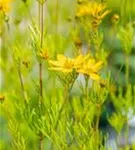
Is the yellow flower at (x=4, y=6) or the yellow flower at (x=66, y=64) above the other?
the yellow flower at (x=4, y=6)

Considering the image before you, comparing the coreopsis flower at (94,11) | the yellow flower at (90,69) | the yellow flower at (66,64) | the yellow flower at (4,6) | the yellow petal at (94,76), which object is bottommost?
the yellow petal at (94,76)

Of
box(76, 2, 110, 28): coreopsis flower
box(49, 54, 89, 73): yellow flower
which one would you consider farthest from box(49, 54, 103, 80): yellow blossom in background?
box(76, 2, 110, 28): coreopsis flower

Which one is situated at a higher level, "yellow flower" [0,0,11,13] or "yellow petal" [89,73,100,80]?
"yellow flower" [0,0,11,13]

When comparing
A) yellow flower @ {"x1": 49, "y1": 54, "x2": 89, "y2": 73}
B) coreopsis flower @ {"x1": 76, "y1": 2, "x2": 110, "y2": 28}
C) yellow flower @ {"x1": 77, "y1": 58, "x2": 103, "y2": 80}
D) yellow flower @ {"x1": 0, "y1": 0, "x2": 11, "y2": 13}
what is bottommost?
yellow flower @ {"x1": 77, "y1": 58, "x2": 103, "y2": 80}

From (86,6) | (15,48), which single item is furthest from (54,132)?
(86,6)

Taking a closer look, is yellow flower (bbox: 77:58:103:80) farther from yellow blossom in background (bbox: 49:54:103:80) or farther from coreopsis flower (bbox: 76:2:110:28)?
coreopsis flower (bbox: 76:2:110:28)

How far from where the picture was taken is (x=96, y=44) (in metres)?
1.45

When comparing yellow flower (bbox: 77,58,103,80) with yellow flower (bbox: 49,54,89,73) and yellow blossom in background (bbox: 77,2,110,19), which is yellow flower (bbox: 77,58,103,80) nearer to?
yellow flower (bbox: 49,54,89,73)

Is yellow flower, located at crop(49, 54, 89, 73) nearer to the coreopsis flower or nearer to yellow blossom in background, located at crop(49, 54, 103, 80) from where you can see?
yellow blossom in background, located at crop(49, 54, 103, 80)

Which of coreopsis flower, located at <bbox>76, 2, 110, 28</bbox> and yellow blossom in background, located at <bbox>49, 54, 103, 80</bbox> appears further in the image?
coreopsis flower, located at <bbox>76, 2, 110, 28</bbox>

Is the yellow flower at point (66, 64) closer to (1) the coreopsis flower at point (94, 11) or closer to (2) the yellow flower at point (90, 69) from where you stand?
(2) the yellow flower at point (90, 69)

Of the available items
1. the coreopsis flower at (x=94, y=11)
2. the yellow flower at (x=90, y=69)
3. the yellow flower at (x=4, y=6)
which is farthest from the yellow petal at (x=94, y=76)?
the yellow flower at (x=4, y=6)

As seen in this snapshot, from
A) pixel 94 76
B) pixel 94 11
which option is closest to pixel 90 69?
pixel 94 76

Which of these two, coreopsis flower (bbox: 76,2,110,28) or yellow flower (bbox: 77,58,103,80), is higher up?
coreopsis flower (bbox: 76,2,110,28)
